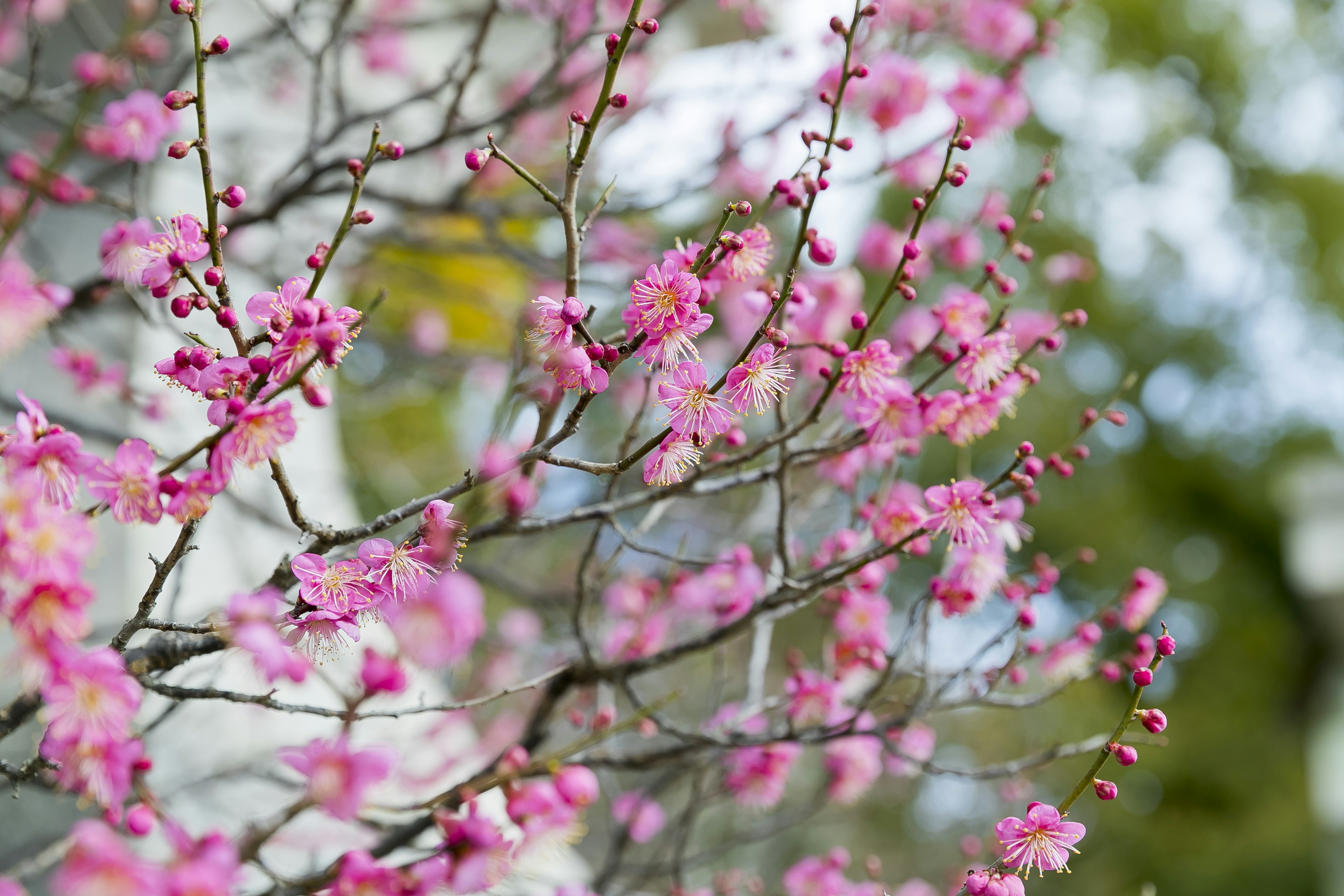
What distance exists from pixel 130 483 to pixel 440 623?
349mm

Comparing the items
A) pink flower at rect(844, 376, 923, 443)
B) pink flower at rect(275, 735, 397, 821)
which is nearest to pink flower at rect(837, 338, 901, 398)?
pink flower at rect(844, 376, 923, 443)

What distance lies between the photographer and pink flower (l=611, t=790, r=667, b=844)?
1712 millimetres

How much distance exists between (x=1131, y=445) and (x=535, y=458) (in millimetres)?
9966

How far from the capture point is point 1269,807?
727 centimetres

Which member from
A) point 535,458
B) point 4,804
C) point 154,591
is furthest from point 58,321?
point 535,458

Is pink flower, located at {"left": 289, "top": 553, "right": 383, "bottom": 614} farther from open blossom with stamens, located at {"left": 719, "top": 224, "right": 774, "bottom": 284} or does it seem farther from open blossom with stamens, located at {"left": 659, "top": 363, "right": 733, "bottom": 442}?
open blossom with stamens, located at {"left": 719, "top": 224, "right": 774, "bottom": 284}

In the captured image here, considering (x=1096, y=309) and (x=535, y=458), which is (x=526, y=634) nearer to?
(x=535, y=458)

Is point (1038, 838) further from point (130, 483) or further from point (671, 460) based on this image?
point (130, 483)

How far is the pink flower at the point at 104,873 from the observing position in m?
0.54

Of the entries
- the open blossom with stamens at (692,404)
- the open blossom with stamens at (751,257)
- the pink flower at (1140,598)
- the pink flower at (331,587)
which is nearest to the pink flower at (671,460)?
the open blossom with stamens at (692,404)

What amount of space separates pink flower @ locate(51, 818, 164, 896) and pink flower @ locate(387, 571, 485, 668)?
20cm

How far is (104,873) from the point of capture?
0.55 m

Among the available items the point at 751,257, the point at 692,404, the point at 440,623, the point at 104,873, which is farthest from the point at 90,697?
the point at 751,257

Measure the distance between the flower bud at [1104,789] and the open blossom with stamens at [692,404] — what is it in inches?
20.0
